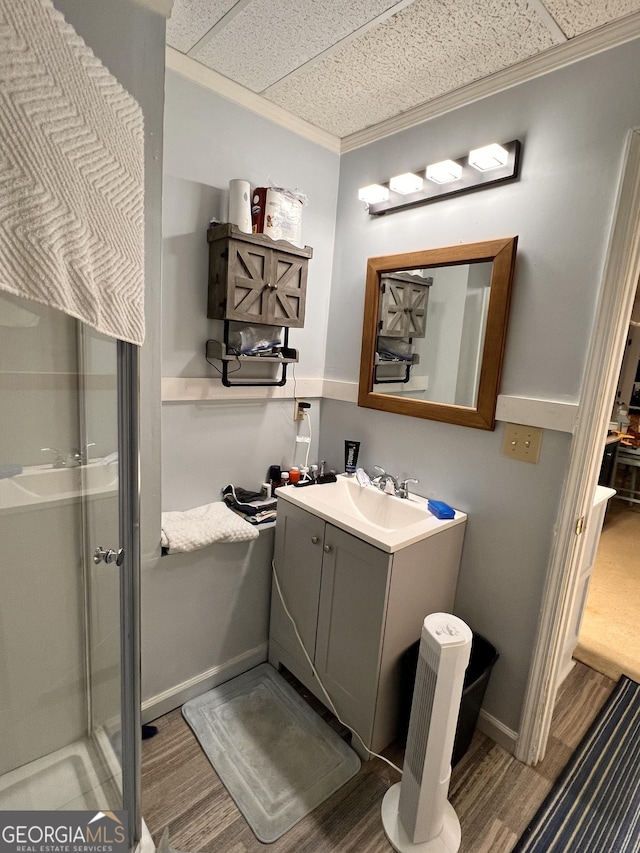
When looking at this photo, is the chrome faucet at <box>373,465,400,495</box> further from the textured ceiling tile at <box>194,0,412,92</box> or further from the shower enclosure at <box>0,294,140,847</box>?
the textured ceiling tile at <box>194,0,412,92</box>

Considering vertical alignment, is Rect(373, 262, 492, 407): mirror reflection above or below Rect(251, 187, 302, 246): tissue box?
below

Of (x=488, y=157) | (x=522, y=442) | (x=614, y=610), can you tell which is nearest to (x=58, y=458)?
(x=522, y=442)

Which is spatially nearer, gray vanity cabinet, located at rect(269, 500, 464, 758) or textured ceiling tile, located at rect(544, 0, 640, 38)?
textured ceiling tile, located at rect(544, 0, 640, 38)

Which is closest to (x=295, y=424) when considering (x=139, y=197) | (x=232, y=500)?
(x=232, y=500)

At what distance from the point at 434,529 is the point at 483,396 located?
524mm

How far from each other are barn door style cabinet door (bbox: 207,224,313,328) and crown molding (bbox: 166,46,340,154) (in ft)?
1.71

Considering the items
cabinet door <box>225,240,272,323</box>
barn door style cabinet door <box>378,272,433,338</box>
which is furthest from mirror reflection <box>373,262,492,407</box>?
cabinet door <box>225,240,272,323</box>

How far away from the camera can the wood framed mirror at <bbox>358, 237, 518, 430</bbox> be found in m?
1.55

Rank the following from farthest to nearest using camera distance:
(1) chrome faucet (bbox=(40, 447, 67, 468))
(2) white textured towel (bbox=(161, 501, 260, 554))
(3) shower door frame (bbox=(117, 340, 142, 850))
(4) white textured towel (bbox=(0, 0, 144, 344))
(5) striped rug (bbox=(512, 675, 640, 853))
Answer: (2) white textured towel (bbox=(161, 501, 260, 554)) → (5) striped rug (bbox=(512, 675, 640, 853)) → (1) chrome faucet (bbox=(40, 447, 67, 468)) → (3) shower door frame (bbox=(117, 340, 142, 850)) → (4) white textured towel (bbox=(0, 0, 144, 344))

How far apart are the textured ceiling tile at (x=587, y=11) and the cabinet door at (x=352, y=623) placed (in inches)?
65.1

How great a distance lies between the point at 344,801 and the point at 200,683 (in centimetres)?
71

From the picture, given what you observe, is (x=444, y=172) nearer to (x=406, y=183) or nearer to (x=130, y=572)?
(x=406, y=183)

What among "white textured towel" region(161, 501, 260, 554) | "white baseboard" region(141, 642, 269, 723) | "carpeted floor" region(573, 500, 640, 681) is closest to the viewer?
"white textured towel" region(161, 501, 260, 554)

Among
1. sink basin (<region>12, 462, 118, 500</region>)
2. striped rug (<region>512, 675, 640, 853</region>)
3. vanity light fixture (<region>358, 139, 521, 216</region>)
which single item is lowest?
striped rug (<region>512, 675, 640, 853</region>)
